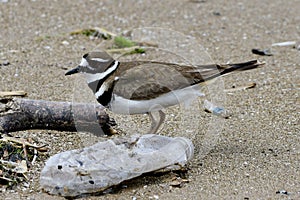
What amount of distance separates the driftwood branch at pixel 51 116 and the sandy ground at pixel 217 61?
0.38 ft

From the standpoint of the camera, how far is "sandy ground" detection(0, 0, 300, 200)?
466 centimetres

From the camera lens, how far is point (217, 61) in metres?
7.85

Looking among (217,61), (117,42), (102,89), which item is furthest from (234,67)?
(117,42)

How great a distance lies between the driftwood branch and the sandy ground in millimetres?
117

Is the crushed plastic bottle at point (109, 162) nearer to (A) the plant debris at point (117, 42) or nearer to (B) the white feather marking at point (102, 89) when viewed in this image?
(B) the white feather marking at point (102, 89)

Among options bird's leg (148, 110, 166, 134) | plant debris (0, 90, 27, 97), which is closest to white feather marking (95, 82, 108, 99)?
bird's leg (148, 110, 166, 134)

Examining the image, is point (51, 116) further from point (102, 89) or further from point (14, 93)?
Result: point (14, 93)

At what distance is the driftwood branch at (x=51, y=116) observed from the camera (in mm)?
5375

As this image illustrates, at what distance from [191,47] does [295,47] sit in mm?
1509

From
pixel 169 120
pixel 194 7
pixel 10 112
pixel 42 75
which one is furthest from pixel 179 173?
pixel 194 7

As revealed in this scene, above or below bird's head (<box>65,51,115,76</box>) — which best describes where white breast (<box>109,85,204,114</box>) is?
below

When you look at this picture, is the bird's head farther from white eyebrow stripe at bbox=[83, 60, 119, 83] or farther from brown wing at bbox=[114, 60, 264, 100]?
brown wing at bbox=[114, 60, 264, 100]

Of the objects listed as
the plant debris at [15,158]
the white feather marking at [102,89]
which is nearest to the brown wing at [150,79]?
the white feather marking at [102,89]

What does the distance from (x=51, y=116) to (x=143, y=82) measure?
3.25 feet
